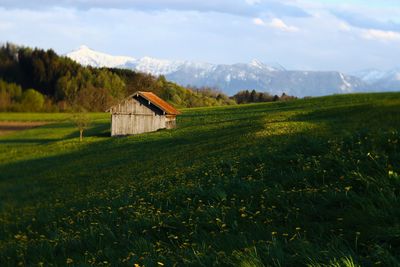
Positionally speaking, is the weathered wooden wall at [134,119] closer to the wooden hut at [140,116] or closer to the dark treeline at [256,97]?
the wooden hut at [140,116]

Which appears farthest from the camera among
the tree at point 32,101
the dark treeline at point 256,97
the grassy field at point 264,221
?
the dark treeline at point 256,97

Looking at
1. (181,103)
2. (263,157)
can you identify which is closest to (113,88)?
(181,103)

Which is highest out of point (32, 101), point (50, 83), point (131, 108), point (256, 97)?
point (50, 83)

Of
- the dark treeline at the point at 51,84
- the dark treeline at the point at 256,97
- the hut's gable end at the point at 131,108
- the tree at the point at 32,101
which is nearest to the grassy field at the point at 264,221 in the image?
the hut's gable end at the point at 131,108

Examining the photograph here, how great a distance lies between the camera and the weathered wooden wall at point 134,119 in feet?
192

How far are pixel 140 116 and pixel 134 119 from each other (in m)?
0.92

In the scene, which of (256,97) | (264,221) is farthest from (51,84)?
(264,221)

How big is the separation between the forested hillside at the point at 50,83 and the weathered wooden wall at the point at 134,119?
238 feet

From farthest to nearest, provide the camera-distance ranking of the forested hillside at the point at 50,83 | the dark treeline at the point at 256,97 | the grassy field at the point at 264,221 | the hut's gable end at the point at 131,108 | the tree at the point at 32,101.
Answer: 1. the dark treeline at the point at 256,97
2. the forested hillside at the point at 50,83
3. the tree at the point at 32,101
4. the hut's gable end at the point at 131,108
5. the grassy field at the point at 264,221

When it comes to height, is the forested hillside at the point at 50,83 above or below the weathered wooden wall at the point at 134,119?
above

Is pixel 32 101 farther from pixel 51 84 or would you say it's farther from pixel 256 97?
pixel 256 97

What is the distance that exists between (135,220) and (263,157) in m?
4.99

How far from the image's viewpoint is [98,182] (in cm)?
2177

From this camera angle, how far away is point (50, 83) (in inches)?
5527
